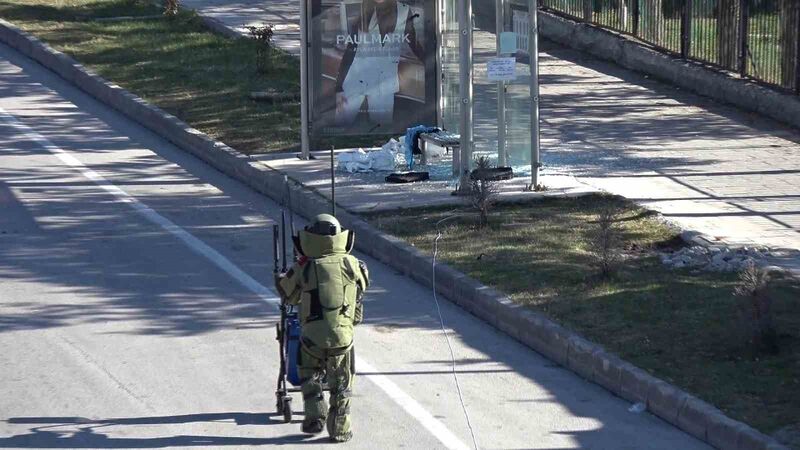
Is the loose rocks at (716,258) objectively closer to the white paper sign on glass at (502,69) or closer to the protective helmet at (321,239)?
the white paper sign on glass at (502,69)

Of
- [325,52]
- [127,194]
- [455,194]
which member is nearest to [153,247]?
[127,194]

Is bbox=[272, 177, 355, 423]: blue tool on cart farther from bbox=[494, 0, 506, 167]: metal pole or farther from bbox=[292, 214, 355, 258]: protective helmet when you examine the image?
bbox=[494, 0, 506, 167]: metal pole

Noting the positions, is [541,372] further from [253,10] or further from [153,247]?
[253,10]

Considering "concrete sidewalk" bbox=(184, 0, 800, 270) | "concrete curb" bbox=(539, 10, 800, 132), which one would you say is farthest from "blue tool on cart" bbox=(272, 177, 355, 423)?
"concrete curb" bbox=(539, 10, 800, 132)

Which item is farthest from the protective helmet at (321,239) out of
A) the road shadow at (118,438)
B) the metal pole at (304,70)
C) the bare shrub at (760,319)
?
the metal pole at (304,70)

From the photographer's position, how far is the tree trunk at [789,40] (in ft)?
54.1

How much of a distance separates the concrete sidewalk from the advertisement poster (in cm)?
86

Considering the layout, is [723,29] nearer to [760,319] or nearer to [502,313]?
[502,313]

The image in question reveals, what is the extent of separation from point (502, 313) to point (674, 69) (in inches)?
400

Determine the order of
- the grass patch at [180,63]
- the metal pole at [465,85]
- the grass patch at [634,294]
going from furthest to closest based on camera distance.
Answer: the grass patch at [180,63], the metal pole at [465,85], the grass patch at [634,294]

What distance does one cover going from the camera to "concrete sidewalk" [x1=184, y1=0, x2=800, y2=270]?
1200cm

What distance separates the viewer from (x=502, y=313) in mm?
9539

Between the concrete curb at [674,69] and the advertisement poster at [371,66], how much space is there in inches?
176

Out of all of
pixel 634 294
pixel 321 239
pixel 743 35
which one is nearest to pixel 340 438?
pixel 321 239
